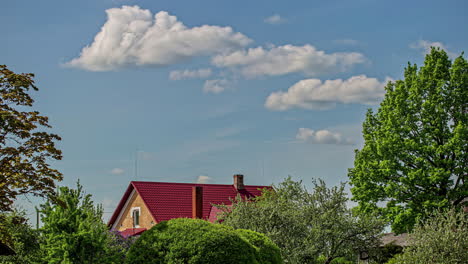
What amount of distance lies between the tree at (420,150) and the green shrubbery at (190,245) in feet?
65.8

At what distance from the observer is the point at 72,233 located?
16.6 meters

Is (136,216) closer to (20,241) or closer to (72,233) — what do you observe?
(20,241)

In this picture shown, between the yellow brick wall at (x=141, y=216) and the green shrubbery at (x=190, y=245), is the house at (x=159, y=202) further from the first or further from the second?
the green shrubbery at (x=190, y=245)

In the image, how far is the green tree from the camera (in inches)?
647

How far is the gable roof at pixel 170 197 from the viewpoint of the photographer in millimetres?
43562

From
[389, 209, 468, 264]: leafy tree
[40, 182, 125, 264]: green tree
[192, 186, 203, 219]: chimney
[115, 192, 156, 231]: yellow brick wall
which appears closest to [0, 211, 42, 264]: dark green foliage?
[40, 182, 125, 264]: green tree

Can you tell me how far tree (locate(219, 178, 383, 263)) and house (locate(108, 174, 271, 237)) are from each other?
14458mm

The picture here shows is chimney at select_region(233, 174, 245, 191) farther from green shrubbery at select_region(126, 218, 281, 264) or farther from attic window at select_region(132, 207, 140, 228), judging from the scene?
green shrubbery at select_region(126, 218, 281, 264)

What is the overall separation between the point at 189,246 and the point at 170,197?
29.0m

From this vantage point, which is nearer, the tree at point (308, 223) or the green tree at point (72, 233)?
the green tree at point (72, 233)

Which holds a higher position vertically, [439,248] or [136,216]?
[136,216]

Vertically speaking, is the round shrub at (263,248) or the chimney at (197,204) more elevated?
the chimney at (197,204)

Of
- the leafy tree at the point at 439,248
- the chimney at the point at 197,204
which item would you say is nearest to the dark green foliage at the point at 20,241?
the chimney at the point at 197,204

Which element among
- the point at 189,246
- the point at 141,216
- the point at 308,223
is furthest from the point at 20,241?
the point at 141,216
